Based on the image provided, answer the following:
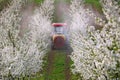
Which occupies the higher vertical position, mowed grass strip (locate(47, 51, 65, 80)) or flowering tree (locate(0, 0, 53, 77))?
flowering tree (locate(0, 0, 53, 77))

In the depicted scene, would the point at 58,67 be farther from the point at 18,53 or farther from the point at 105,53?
the point at 105,53

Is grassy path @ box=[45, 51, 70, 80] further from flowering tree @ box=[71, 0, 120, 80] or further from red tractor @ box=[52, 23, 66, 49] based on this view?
flowering tree @ box=[71, 0, 120, 80]

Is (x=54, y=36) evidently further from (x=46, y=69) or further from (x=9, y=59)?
(x=9, y=59)

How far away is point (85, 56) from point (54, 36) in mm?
32401

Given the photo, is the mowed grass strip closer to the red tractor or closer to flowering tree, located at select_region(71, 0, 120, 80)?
the red tractor

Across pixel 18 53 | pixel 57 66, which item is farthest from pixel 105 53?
pixel 57 66

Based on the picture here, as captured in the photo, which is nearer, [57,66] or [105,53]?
[105,53]

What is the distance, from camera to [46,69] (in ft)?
172

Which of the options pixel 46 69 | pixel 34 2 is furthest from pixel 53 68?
pixel 34 2

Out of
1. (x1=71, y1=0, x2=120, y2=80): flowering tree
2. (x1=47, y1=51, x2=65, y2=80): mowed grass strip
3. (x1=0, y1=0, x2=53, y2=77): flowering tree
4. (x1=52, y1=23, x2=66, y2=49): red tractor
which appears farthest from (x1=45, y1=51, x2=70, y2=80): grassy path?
(x1=71, y1=0, x2=120, y2=80): flowering tree

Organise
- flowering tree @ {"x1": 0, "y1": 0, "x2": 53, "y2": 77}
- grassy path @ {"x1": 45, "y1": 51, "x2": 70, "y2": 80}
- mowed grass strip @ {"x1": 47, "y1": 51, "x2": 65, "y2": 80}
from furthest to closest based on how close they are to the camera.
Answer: grassy path @ {"x1": 45, "y1": 51, "x2": 70, "y2": 80}, mowed grass strip @ {"x1": 47, "y1": 51, "x2": 65, "y2": 80}, flowering tree @ {"x1": 0, "y1": 0, "x2": 53, "y2": 77}

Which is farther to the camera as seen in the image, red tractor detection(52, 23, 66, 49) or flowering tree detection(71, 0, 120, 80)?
red tractor detection(52, 23, 66, 49)

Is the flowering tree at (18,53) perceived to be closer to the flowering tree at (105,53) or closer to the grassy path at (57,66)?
the grassy path at (57,66)

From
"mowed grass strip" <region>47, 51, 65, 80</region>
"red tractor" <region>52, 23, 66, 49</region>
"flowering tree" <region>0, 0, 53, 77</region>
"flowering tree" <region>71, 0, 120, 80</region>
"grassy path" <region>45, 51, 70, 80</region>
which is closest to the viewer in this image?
"flowering tree" <region>71, 0, 120, 80</region>
